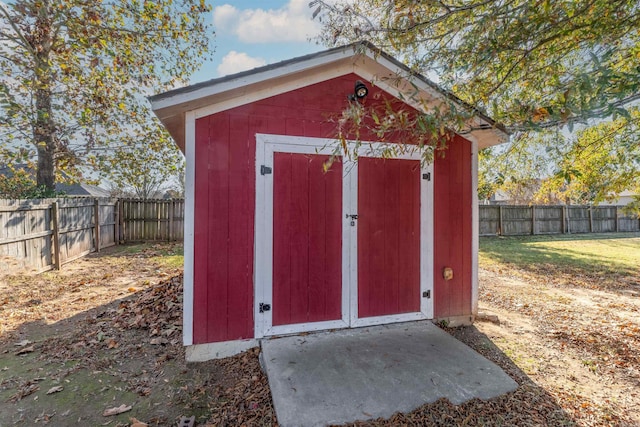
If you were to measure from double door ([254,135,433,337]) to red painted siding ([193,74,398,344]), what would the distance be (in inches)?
4.9

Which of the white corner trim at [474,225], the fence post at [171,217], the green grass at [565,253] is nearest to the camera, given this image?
the white corner trim at [474,225]

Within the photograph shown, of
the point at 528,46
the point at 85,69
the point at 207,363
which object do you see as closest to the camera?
the point at 528,46

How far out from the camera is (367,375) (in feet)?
8.47

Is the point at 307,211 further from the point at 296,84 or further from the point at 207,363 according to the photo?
the point at 207,363

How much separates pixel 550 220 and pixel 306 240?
15.9 metres

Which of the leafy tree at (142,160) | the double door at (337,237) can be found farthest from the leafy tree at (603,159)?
the leafy tree at (142,160)

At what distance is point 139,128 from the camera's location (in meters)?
10.0

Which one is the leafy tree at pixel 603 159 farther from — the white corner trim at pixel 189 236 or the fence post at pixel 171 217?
the fence post at pixel 171 217

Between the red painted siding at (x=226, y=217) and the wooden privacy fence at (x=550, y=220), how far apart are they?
12504 mm

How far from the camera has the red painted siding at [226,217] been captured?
3.06 metres

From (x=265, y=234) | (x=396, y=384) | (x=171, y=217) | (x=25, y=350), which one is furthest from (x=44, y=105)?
(x=396, y=384)

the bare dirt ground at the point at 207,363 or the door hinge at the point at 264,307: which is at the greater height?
the door hinge at the point at 264,307

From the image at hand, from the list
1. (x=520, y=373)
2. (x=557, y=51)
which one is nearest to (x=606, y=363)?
(x=520, y=373)

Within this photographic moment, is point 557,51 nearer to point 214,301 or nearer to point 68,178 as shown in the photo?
point 214,301
